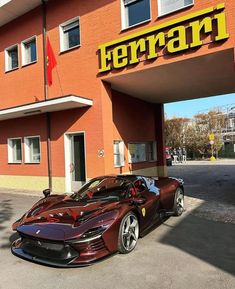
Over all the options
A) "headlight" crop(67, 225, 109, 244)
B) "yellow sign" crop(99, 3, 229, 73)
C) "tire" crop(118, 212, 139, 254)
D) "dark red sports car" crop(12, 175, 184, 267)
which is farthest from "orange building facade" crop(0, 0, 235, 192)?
"headlight" crop(67, 225, 109, 244)

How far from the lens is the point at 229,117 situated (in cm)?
4603

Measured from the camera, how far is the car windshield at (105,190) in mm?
5613

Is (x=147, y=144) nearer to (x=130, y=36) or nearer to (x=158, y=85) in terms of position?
(x=158, y=85)

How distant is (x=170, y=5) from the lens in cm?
949

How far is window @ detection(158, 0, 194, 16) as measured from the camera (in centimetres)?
916

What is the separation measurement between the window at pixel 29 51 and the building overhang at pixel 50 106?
2793 mm

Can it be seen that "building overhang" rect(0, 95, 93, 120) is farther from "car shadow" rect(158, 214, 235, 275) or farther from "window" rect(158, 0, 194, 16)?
"car shadow" rect(158, 214, 235, 275)

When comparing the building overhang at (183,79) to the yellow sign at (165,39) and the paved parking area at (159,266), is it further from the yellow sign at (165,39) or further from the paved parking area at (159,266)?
the paved parking area at (159,266)

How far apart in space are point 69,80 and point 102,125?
2654 mm

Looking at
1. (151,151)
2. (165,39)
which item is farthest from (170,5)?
(151,151)

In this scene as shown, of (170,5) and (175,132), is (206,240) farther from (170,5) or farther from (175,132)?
Result: (175,132)

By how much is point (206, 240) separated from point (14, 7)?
12.8m

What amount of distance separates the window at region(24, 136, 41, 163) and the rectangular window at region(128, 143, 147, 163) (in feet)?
14.2

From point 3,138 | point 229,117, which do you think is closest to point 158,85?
point 3,138
